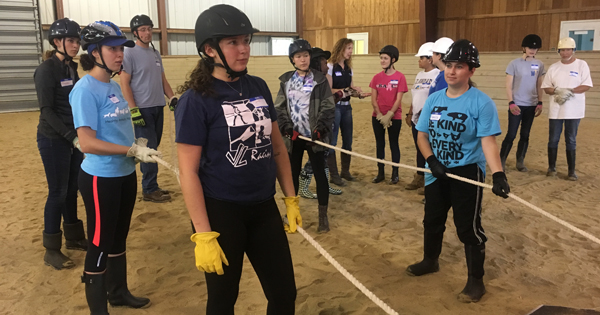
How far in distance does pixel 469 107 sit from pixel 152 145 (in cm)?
351

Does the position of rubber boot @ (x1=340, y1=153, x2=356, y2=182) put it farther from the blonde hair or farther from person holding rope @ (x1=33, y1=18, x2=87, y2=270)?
person holding rope @ (x1=33, y1=18, x2=87, y2=270)

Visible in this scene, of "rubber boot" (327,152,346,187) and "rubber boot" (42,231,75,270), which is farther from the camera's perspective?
"rubber boot" (327,152,346,187)

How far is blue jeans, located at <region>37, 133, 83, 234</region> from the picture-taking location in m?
3.30

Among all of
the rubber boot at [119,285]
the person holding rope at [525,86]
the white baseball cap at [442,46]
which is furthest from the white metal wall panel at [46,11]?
the rubber boot at [119,285]

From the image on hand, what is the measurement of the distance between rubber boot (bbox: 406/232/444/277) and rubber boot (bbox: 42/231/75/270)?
2.72 metres

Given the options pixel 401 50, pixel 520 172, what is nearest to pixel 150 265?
pixel 520 172

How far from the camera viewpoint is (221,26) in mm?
1822

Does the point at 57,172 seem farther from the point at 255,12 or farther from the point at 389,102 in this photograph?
the point at 255,12

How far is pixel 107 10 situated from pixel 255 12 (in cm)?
576

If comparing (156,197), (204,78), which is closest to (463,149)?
(204,78)

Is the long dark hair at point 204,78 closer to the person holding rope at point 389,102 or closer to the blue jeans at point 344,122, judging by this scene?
the blue jeans at point 344,122

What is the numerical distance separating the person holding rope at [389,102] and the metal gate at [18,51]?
38.3ft

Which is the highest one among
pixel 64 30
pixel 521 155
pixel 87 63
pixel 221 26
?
pixel 64 30

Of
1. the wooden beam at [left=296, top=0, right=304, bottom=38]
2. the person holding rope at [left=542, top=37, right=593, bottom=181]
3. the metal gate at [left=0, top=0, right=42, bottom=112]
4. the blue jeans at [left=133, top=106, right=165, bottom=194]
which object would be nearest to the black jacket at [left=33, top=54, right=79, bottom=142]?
the blue jeans at [left=133, top=106, right=165, bottom=194]
